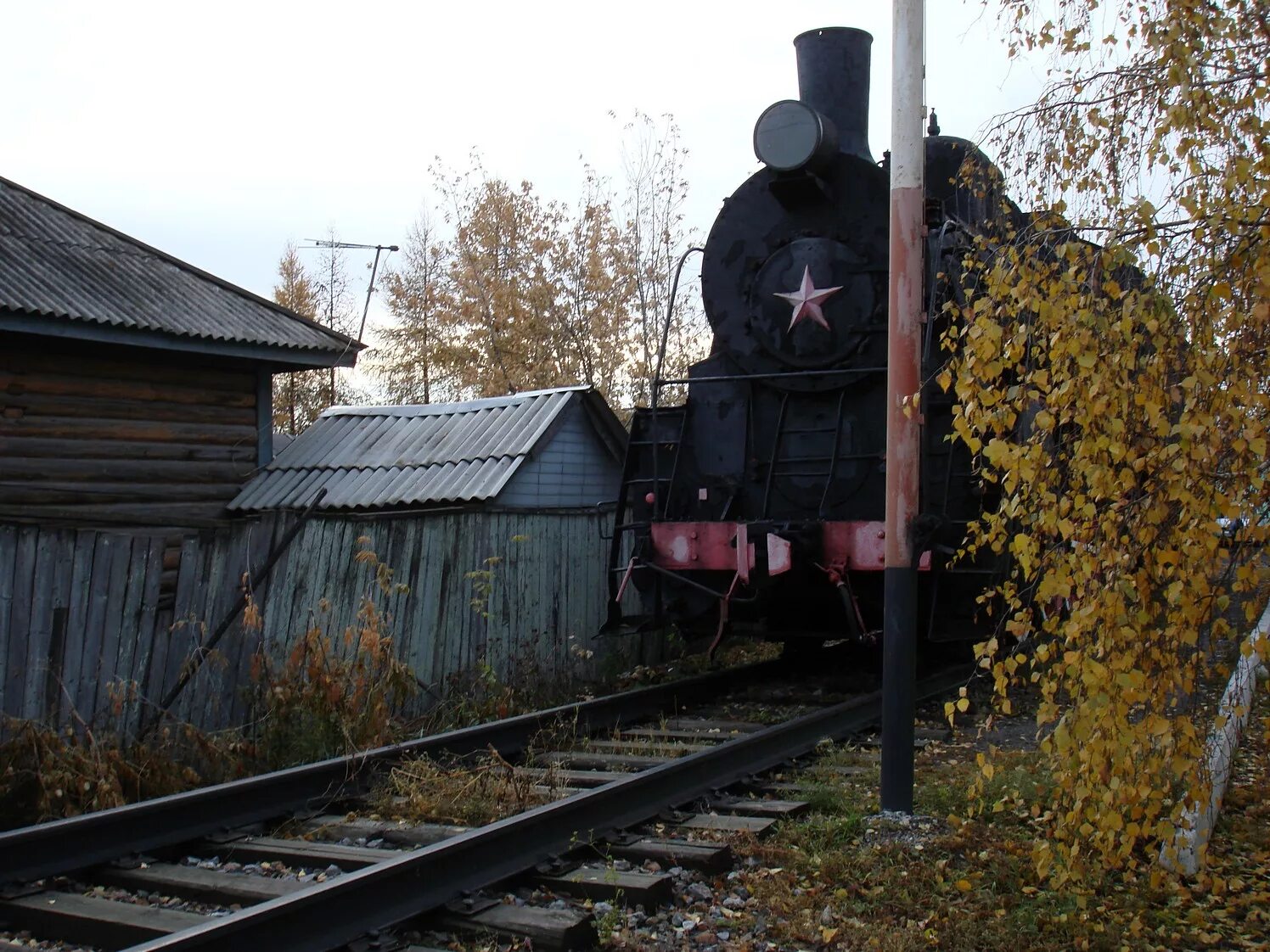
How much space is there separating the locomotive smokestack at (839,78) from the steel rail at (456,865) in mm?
5449

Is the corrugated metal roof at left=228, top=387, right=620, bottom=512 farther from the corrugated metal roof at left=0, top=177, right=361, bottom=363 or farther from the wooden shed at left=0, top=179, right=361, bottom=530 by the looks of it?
the corrugated metal roof at left=0, top=177, right=361, bottom=363

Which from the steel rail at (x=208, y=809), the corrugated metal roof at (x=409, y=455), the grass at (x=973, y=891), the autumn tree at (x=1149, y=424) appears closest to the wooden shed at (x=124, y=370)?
the corrugated metal roof at (x=409, y=455)

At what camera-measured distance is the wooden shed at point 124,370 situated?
10672 mm

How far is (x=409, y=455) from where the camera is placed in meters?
11.7

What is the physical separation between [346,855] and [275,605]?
15.7 feet

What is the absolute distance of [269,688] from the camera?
7.78 meters

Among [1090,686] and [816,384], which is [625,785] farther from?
[816,384]

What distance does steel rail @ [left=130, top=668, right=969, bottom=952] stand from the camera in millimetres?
3803

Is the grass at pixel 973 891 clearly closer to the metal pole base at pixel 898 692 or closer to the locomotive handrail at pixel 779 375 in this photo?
the metal pole base at pixel 898 692

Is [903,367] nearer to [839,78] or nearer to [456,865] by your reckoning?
[456,865]

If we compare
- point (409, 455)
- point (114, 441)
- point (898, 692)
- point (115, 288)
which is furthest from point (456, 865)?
point (115, 288)

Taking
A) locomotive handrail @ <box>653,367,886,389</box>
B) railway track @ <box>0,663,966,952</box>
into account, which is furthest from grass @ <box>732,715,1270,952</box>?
locomotive handrail @ <box>653,367,886,389</box>

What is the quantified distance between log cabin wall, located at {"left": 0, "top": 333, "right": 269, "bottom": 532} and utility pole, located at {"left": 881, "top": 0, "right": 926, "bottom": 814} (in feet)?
21.1

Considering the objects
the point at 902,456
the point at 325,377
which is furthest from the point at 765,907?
the point at 325,377
